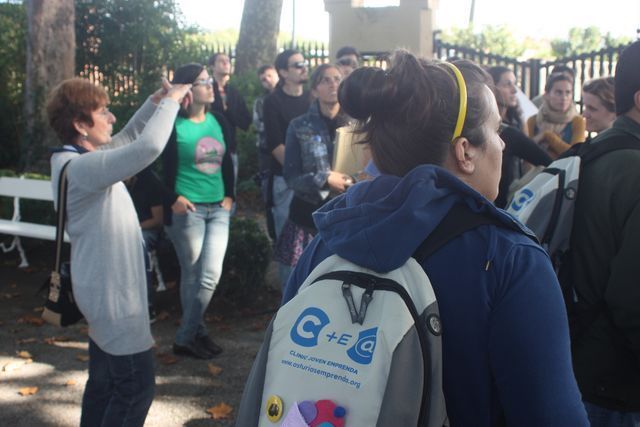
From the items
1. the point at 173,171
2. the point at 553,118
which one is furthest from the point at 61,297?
the point at 553,118

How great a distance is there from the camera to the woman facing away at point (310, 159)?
5.57 meters

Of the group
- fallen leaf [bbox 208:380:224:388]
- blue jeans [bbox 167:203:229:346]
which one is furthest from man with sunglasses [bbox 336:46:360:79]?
fallen leaf [bbox 208:380:224:388]

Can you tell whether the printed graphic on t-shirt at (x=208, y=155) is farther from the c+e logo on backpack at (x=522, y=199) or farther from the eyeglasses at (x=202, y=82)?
the c+e logo on backpack at (x=522, y=199)

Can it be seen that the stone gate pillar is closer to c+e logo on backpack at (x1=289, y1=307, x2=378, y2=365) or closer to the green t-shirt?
the green t-shirt

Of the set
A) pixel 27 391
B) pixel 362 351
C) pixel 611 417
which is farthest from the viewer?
pixel 27 391

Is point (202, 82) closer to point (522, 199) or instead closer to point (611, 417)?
point (522, 199)

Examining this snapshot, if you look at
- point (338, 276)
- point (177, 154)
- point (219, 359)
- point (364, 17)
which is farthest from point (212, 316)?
point (364, 17)

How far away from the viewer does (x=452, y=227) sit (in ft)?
5.52

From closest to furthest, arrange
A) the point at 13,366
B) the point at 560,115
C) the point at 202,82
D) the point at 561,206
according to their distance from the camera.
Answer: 1. the point at 561,206
2. the point at 202,82
3. the point at 13,366
4. the point at 560,115

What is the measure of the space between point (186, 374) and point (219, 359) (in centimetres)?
38

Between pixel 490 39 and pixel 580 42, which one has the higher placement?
pixel 580 42

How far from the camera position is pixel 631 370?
8.64 feet

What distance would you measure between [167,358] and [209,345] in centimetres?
33

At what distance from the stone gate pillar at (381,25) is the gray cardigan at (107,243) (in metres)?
12.3
